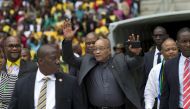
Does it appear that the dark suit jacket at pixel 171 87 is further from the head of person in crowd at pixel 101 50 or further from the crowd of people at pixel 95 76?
the head of person in crowd at pixel 101 50

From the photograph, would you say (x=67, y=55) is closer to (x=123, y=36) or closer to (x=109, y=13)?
(x=123, y=36)

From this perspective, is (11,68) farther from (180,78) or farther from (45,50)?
(180,78)

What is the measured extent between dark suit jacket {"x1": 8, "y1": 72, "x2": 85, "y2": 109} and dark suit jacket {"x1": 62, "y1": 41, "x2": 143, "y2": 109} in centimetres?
100

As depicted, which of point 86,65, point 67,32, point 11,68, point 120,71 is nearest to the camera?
point 67,32

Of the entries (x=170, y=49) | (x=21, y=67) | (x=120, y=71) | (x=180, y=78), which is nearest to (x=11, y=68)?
(x=21, y=67)

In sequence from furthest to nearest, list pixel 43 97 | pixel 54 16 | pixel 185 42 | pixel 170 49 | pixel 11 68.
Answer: pixel 54 16, pixel 170 49, pixel 11 68, pixel 185 42, pixel 43 97

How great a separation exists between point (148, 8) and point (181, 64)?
13.6 metres

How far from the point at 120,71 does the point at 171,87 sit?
732mm

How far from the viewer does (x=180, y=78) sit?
7.03 metres

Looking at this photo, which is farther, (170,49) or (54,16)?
(54,16)

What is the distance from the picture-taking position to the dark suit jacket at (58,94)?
245 inches

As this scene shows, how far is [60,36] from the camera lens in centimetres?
2088

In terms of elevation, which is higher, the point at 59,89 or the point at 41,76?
the point at 41,76

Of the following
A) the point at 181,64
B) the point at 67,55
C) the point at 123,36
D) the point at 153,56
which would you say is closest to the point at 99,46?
the point at 67,55
